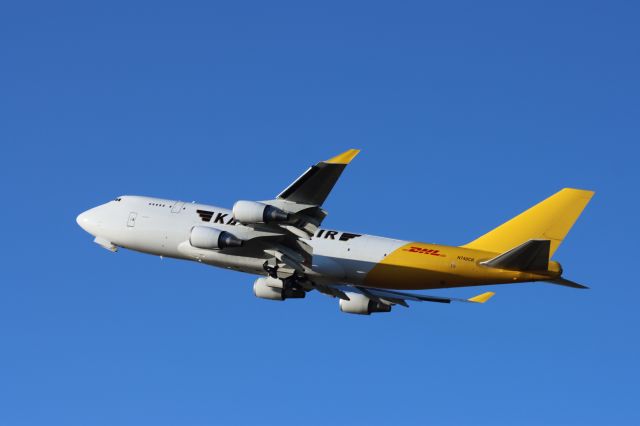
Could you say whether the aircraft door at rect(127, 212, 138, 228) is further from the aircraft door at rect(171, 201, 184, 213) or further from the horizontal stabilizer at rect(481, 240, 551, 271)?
the horizontal stabilizer at rect(481, 240, 551, 271)

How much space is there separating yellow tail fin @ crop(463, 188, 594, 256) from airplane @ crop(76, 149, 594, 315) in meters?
0.05

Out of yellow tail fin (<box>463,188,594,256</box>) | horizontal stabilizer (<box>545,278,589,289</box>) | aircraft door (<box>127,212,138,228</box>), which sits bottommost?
horizontal stabilizer (<box>545,278,589,289</box>)

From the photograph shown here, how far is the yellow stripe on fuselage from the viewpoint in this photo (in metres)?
53.1

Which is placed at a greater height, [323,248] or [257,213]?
[323,248]

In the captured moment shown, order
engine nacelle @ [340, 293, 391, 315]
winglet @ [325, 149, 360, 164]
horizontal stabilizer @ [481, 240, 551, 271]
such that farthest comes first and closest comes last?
1. engine nacelle @ [340, 293, 391, 315]
2. horizontal stabilizer @ [481, 240, 551, 271]
3. winglet @ [325, 149, 360, 164]

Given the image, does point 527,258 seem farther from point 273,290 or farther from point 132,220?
point 132,220

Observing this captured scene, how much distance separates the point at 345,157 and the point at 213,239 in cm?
911

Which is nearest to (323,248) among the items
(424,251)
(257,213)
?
(424,251)

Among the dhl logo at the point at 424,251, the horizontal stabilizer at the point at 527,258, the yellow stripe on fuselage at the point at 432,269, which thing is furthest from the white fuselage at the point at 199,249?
the horizontal stabilizer at the point at 527,258

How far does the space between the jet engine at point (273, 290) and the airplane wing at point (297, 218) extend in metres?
0.53

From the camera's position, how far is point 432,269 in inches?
2127

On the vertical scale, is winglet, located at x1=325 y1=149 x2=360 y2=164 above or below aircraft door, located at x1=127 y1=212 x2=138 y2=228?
below

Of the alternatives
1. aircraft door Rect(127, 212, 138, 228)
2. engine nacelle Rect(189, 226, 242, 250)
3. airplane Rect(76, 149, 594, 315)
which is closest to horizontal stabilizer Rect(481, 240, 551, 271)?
airplane Rect(76, 149, 594, 315)

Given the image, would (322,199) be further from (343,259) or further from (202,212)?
(202,212)
